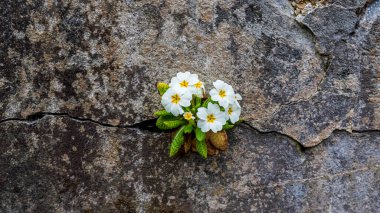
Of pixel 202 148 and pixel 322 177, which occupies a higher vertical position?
pixel 202 148

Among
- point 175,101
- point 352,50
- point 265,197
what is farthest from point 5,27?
point 352,50

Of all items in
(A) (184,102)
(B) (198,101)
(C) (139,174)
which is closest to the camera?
(A) (184,102)

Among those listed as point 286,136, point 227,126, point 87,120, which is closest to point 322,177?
point 286,136

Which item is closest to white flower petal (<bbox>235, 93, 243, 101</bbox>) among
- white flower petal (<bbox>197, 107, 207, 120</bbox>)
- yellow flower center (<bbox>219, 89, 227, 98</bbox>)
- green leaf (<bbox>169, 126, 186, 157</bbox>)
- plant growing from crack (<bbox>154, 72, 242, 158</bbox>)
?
plant growing from crack (<bbox>154, 72, 242, 158</bbox>)

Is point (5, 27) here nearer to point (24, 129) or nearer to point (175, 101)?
point (24, 129)

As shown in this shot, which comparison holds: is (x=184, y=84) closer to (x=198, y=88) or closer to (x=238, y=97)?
(x=198, y=88)

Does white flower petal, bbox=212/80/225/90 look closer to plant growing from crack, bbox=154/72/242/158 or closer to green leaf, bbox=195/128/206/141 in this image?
plant growing from crack, bbox=154/72/242/158

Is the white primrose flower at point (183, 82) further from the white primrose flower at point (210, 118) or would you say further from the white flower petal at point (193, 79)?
the white primrose flower at point (210, 118)
